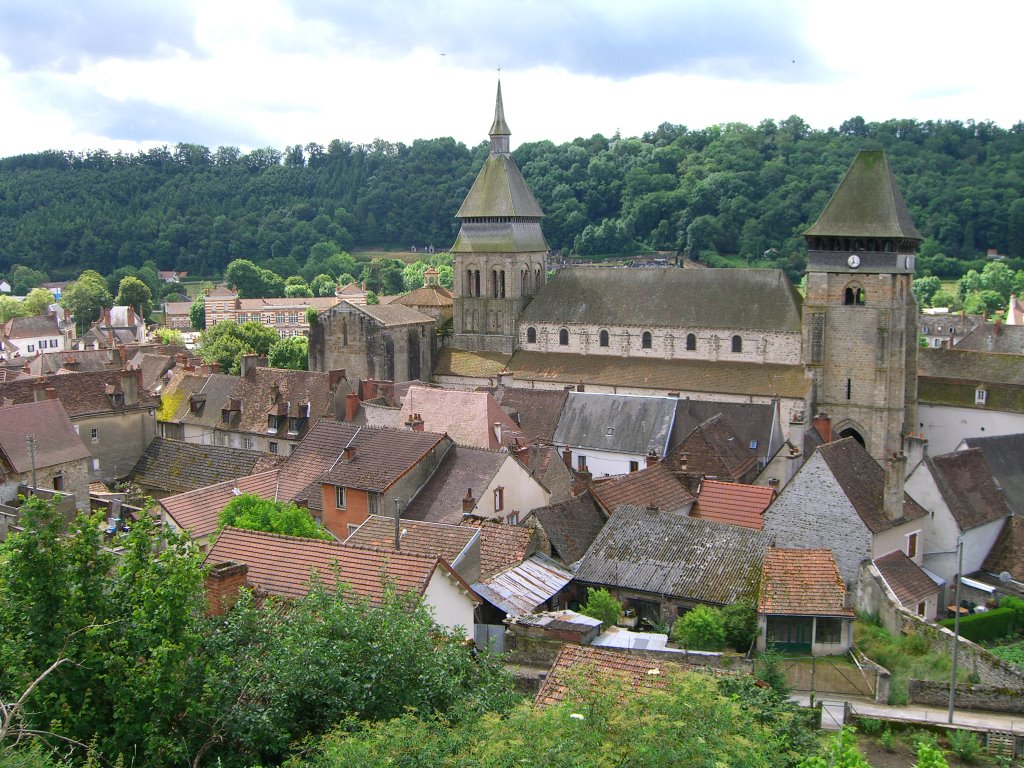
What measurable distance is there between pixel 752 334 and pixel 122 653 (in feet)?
135

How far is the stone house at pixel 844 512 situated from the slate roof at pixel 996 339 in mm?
44092

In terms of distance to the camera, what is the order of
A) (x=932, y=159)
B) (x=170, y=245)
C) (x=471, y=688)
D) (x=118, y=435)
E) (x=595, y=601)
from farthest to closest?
(x=170, y=245), (x=932, y=159), (x=118, y=435), (x=595, y=601), (x=471, y=688)

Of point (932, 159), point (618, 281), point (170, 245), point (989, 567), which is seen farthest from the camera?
point (170, 245)

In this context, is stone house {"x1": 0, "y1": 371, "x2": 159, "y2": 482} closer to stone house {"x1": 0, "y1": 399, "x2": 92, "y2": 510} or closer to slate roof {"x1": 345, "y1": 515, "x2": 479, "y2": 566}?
stone house {"x1": 0, "y1": 399, "x2": 92, "y2": 510}

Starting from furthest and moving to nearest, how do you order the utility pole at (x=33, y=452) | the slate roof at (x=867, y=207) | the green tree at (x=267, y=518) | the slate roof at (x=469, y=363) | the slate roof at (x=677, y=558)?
the slate roof at (x=469, y=363), the slate roof at (x=867, y=207), the utility pole at (x=33, y=452), the slate roof at (x=677, y=558), the green tree at (x=267, y=518)

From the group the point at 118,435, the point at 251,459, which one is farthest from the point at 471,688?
the point at 118,435

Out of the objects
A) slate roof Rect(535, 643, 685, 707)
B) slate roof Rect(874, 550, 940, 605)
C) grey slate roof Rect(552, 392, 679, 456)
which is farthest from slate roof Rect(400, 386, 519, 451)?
slate roof Rect(535, 643, 685, 707)

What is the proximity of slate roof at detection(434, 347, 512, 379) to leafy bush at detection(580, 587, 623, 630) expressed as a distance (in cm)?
3021

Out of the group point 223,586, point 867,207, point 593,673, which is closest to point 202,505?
point 223,586

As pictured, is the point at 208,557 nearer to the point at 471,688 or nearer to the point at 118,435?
the point at 471,688

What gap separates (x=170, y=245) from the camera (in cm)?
15900

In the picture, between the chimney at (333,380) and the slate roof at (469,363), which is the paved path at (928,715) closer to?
the chimney at (333,380)

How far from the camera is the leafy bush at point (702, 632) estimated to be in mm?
24047

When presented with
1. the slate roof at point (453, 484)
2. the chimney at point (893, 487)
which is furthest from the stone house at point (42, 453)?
the chimney at point (893, 487)
